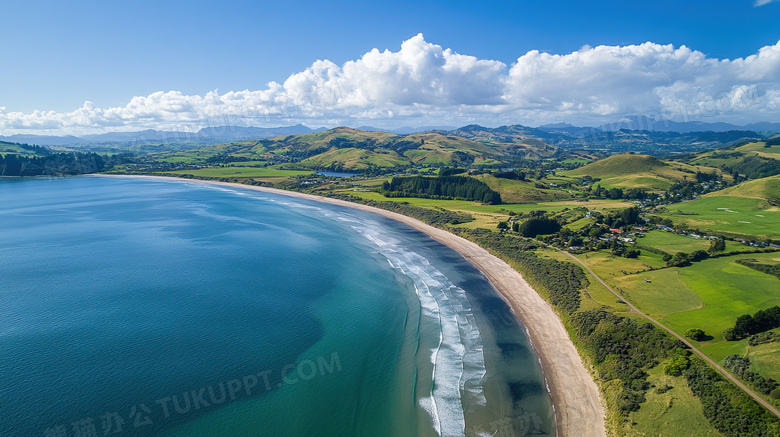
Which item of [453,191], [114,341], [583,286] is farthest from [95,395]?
[453,191]

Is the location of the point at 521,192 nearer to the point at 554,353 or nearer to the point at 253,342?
the point at 554,353

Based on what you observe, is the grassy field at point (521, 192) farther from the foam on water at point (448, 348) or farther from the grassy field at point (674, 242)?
the foam on water at point (448, 348)

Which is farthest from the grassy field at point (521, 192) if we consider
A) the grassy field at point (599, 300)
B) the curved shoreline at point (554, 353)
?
the grassy field at point (599, 300)

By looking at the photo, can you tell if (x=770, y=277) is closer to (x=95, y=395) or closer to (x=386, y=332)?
(x=386, y=332)

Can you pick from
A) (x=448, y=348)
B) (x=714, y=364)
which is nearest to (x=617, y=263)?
(x=714, y=364)

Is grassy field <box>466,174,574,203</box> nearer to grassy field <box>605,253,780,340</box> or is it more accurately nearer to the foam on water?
the foam on water
